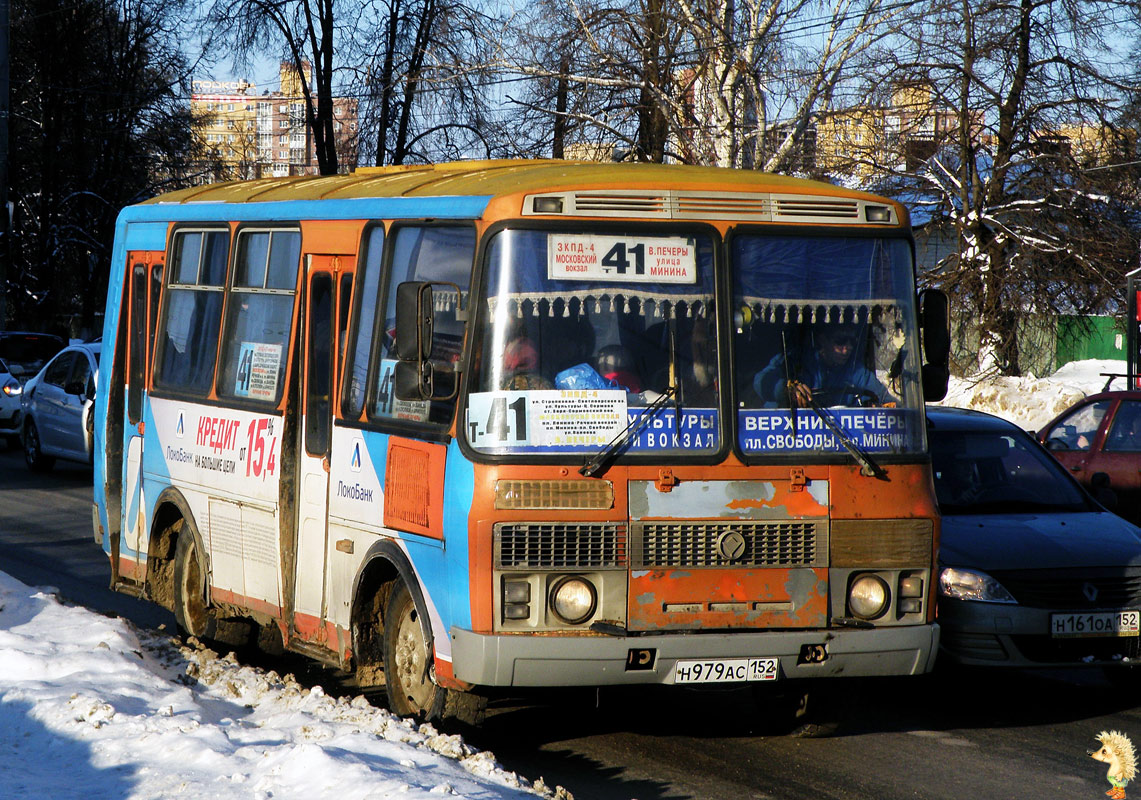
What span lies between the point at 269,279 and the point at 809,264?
3188 millimetres

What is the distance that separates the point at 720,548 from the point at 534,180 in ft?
5.74

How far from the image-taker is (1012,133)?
2720cm

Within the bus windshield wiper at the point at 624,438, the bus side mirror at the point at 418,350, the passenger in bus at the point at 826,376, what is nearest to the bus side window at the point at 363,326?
the bus side mirror at the point at 418,350

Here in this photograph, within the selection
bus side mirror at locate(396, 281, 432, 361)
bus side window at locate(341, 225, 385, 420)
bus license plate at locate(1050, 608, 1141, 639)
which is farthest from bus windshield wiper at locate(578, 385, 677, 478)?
bus license plate at locate(1050, 608, 1141, 639)

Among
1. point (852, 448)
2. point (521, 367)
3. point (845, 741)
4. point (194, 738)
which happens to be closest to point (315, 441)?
point (521, 367)

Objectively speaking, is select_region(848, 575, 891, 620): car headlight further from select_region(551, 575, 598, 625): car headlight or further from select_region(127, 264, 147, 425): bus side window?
select_region(127, 264, 147, 425): bus side window

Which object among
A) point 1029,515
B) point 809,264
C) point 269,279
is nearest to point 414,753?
point 809,264

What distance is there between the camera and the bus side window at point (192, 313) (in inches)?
347

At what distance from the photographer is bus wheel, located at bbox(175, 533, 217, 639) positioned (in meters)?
8.98

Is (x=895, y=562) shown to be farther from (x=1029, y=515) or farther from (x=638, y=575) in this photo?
(x=1029, y=515)

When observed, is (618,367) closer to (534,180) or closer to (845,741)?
(534,180)

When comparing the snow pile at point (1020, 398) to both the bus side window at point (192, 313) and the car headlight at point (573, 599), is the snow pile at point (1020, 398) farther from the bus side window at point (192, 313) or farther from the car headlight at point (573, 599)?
the car headlight at point (573, 599)

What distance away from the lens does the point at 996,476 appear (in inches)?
360

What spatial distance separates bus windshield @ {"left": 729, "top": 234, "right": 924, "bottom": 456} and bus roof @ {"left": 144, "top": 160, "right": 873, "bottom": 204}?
0.93ft
